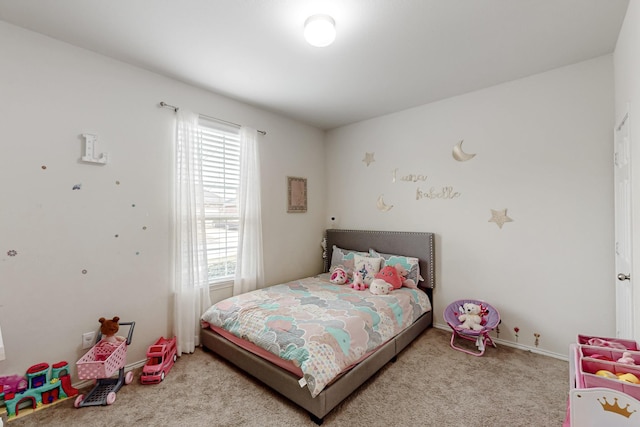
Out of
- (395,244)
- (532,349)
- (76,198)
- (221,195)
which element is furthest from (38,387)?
(532,349)

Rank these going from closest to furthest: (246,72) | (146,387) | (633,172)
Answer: (633,172)
(146,387)
(246,72)

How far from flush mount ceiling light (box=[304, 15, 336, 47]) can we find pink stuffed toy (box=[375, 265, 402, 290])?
2.30 metres

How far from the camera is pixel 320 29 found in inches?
72.6

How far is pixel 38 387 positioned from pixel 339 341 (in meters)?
2.11

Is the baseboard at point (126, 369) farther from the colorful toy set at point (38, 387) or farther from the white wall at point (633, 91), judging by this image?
the white wall at point (633, 91)

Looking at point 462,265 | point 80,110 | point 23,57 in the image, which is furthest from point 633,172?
point 23,57

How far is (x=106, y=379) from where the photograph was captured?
2.19 m

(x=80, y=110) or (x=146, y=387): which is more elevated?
(x=80, y=110)

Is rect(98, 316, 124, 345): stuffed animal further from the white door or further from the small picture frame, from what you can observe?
the white door

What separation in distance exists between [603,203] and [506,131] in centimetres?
102

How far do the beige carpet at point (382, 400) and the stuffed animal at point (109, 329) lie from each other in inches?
15.2

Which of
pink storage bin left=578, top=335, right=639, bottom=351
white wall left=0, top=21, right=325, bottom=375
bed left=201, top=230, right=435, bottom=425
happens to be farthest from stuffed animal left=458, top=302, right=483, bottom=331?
white wall left=0, top=21, right=325, bottom=375

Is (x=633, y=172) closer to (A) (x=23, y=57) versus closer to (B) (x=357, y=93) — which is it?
(B) (x=357, y=93)

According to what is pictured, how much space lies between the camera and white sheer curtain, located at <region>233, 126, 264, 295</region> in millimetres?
3211
